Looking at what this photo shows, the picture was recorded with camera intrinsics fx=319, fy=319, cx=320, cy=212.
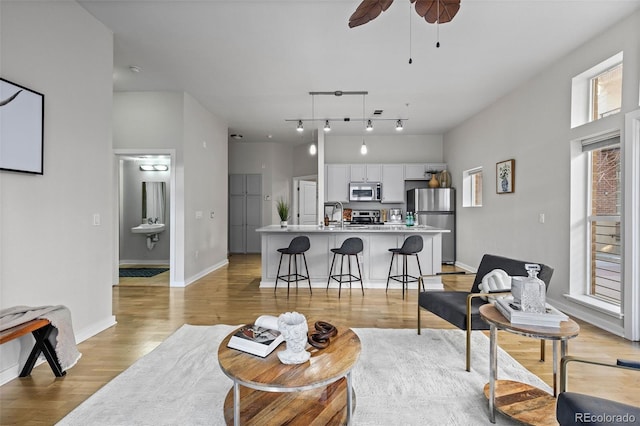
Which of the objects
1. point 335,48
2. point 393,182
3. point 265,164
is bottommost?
point 393,182

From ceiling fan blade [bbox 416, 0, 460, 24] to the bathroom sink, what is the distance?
20.9ft

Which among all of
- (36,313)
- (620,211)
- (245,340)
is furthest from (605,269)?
(36,313)

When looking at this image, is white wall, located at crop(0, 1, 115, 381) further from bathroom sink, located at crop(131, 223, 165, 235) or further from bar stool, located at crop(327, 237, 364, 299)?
bathroom sink, located at crop(131, 223, 165, 235)

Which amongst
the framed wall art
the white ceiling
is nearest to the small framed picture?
the white ceiling

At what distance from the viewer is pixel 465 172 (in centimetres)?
657

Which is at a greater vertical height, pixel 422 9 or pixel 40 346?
pixel 422 9

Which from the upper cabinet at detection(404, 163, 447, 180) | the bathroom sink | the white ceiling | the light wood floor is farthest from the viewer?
the upper cabinet at detection(404, 163, 447, 180)

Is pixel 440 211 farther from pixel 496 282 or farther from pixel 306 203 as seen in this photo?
pixel 496 282

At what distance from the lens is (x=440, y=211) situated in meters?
7.04

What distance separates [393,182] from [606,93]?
435 centimetres

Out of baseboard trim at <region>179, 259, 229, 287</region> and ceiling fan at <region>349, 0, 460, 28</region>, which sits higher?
ceiling fan at <region>349, 0, 460, 28</region>

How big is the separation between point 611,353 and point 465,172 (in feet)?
14.4

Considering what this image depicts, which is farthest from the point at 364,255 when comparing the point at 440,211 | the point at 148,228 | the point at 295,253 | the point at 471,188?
the point at 148,228

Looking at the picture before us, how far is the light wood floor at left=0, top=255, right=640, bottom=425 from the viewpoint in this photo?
2.08m
